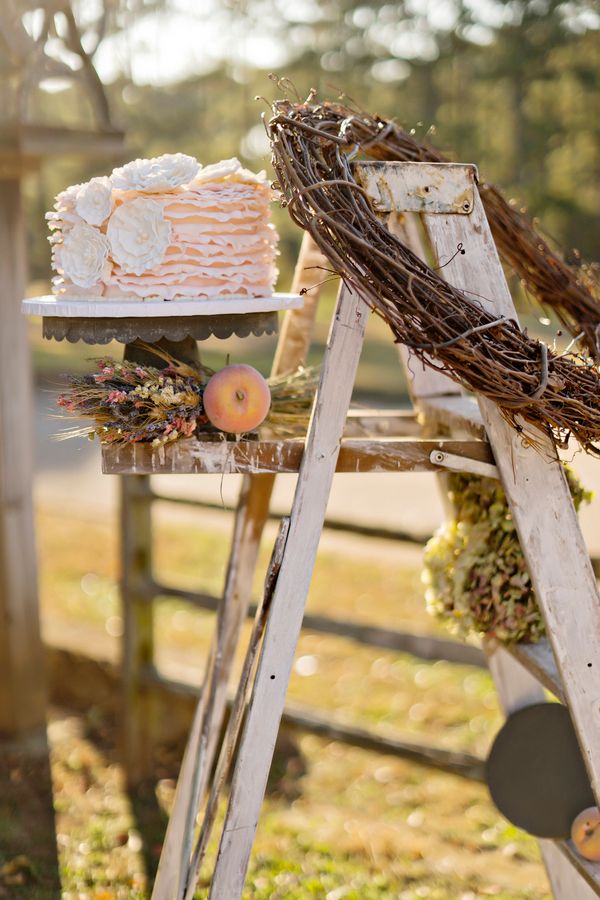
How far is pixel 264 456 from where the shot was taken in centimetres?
153

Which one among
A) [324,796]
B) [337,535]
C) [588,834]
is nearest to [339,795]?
[324,796]

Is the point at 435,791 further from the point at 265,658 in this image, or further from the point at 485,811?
the point at 265,658

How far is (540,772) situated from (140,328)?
1.11 metres

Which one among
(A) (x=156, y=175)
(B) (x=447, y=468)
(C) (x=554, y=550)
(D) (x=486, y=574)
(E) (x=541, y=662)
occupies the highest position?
(A) (x=156, y=175)

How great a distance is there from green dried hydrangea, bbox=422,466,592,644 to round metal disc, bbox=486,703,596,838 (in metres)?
0.18

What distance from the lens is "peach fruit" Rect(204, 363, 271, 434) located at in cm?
150

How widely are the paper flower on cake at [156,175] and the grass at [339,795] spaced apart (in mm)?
1720

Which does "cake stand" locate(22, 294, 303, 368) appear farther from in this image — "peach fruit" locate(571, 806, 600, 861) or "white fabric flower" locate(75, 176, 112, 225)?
"peach fruit" locate(571, 806, 600, 861)

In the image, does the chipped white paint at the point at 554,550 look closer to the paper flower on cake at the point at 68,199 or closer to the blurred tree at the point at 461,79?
the paper flower on cake at the point at 68,199

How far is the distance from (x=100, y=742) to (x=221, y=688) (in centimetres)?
163

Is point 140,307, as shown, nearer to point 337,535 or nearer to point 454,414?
point 454,414

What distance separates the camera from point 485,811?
10.0ft

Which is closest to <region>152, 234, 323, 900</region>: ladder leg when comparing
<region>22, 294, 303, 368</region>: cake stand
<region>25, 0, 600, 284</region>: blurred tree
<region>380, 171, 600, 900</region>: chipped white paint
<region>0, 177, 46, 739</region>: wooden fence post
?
<region>380, 171, 600, 900</region>: chipped white paint

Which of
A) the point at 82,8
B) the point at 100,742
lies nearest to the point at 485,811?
the point at 100,742
